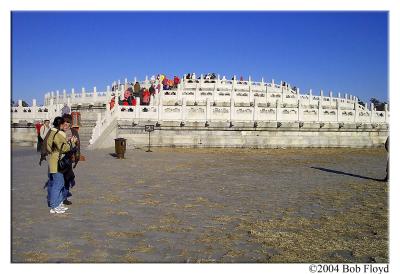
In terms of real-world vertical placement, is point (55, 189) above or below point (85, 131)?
below

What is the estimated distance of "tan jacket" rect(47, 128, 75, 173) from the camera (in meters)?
6.57

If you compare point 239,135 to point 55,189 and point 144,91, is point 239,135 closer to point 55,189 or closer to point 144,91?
point 144,91

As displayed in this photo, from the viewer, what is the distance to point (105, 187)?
9289mm

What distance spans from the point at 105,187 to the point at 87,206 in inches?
82.7

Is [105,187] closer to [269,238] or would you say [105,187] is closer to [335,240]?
[269,238]

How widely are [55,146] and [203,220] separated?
115 inches

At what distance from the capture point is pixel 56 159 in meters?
6.66

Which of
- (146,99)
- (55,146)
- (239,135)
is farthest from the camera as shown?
(146,99)

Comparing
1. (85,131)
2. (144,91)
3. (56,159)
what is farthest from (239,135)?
(56,159)

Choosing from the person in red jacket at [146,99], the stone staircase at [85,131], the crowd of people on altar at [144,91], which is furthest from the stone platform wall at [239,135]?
the person in red jacket at [146,99]

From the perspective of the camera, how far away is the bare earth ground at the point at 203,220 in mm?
4711

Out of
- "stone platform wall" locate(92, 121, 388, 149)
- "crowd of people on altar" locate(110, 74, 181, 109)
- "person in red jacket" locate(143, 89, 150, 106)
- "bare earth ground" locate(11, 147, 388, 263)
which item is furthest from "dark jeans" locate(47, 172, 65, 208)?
"person in red jacket" locate(143, 89, 150, 106)

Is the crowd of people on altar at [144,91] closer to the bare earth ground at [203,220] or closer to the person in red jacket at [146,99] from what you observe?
the person in red jacket at [146,99]

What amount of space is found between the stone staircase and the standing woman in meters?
14.1
